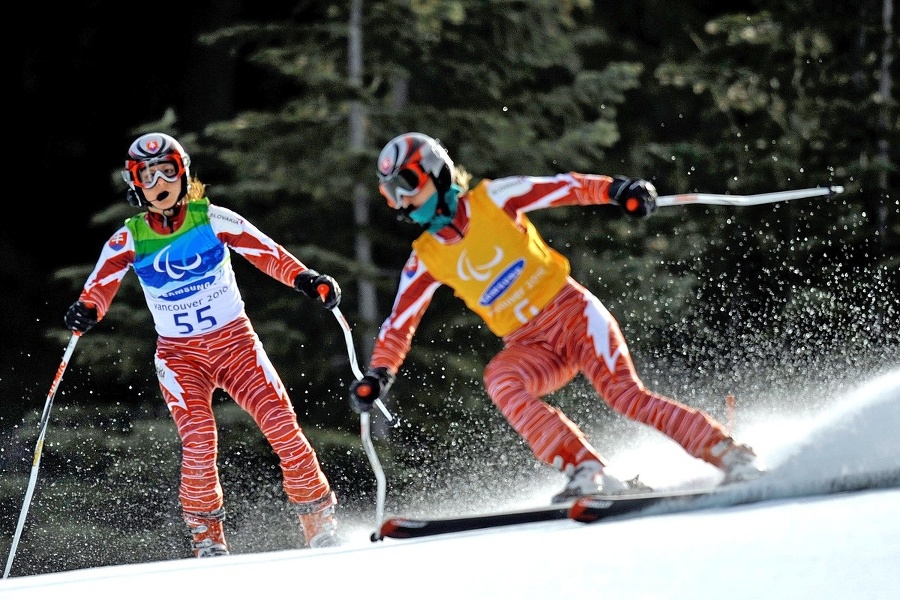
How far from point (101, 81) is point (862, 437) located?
11.2 m

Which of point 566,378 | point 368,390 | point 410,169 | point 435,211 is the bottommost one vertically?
point 368,390

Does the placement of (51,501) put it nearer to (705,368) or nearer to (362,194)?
(362,194)

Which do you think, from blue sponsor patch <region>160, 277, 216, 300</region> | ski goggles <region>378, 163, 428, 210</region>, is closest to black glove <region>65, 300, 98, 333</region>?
blue sponsor patch <region>160, 277, 216, 300</region>

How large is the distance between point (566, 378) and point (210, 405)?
60.3 inches

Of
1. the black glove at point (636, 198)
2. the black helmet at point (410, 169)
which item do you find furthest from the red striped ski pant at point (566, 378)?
the black helmet at point (410, 169)

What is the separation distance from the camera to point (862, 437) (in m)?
4.98

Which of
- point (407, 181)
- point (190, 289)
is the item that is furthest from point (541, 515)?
point (190, 289)

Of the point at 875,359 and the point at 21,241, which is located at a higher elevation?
the point at 875,359

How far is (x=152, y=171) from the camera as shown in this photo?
5.89 meters

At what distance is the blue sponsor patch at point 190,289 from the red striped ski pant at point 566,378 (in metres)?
1.31

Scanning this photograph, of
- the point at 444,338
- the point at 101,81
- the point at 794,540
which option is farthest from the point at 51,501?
the point at 794,540

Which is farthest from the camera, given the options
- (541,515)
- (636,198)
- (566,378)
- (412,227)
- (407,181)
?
(412,227)

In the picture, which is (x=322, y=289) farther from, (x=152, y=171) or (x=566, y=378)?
(x=566, y=378)

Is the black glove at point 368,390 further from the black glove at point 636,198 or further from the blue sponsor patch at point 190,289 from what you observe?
the black glove at point 636,198
